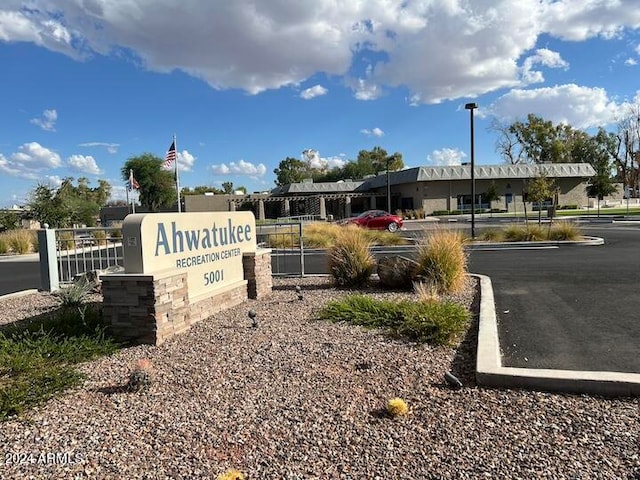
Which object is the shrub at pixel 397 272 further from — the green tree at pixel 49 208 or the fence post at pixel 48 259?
the green tree at pixel 49 208

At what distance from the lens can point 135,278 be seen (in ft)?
18.4

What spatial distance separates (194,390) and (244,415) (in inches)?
28.3

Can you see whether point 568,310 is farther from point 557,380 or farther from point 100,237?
point 100,237

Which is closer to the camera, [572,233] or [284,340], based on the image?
[284,340]

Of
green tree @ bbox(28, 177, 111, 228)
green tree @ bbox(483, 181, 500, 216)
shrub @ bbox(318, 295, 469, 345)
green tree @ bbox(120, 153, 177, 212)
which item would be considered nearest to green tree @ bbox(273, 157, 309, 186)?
green tree @ bbox(120, 153, 177, 212)

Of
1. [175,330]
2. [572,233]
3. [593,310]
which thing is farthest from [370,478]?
[572,233]

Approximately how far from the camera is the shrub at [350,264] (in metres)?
9.39

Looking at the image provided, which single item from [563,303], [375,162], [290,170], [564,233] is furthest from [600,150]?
[563,303]

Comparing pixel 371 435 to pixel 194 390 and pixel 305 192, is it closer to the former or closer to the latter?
pixel 194 390

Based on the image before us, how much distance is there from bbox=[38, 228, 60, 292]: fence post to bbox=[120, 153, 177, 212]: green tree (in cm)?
5456

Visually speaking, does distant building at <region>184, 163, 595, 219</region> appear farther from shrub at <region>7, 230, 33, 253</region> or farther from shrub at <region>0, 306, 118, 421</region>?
shrub at <region>0, 306, 118, 421</region>

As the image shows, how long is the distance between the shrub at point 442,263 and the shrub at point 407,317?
1.86 m

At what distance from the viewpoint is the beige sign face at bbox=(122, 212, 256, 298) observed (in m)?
5.77

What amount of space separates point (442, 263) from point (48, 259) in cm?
799
